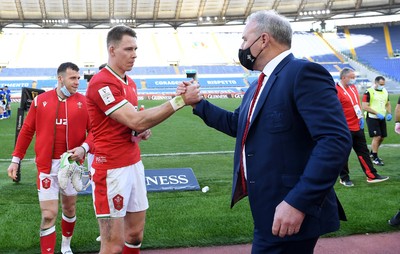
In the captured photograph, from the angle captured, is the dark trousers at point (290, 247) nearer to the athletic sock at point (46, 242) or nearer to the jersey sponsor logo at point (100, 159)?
the jersey sponsor logo at point (100, 159)

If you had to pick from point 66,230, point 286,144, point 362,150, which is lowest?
point 66,230

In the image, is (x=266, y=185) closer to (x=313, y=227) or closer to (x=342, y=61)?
(x=313, y=227)

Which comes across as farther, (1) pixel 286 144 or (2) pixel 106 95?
(2) pixel 106 95

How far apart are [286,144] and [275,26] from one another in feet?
2.40

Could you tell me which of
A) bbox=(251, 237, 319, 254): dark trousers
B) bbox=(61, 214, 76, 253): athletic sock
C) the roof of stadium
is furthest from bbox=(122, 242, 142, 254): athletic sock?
the roof of stadium

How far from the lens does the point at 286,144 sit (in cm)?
218

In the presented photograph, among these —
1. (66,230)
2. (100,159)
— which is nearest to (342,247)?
(100,159)

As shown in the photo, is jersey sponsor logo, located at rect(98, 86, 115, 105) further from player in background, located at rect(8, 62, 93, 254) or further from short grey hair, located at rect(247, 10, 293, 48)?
short grey hair, located at rect(247, 10, 293, 48)

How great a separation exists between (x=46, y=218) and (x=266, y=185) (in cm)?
285

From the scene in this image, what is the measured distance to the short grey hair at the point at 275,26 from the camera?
91.9 inches

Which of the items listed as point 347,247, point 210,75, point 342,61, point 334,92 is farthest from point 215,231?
point 342,61

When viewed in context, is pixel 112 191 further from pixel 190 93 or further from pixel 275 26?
pixel 275 26

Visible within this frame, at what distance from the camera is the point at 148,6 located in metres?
44.9

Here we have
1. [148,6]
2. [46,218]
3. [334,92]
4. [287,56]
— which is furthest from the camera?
[148,6]
